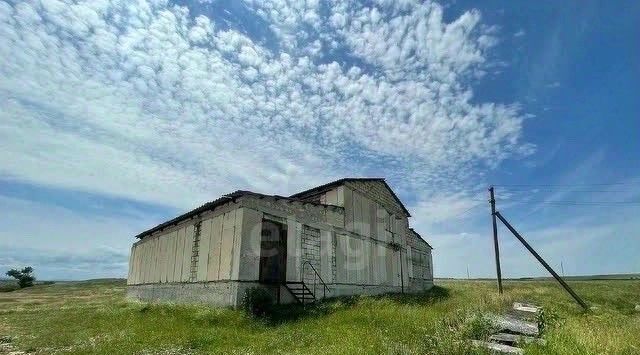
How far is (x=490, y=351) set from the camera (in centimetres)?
679

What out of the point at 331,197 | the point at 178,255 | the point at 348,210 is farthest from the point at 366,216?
the point at 178,255

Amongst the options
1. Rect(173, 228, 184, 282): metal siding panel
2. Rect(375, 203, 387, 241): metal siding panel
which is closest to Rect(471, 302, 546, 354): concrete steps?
Rect(173, 228, 184, 282): metal siding panel

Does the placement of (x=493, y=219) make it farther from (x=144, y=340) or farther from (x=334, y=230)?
(x=144, y=340)

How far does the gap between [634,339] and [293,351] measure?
27.6 ft

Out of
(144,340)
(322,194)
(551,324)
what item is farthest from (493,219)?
(144,340)

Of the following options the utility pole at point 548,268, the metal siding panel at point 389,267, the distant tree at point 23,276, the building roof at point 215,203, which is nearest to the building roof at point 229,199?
the building roof at point 215,203

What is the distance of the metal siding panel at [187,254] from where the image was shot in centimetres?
1931

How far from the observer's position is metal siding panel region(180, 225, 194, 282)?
1931cm

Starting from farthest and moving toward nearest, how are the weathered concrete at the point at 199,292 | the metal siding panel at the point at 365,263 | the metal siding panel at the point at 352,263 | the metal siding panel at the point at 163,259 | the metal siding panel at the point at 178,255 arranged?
1. the metal siding panel at the point at 365,263
2. the metal siding panel at the point at 163,259
3. the metal siding panel at the point at 352,263
4. the metal siding panel at the point at 178,255
5. the weathered concrete at the point at 199,292

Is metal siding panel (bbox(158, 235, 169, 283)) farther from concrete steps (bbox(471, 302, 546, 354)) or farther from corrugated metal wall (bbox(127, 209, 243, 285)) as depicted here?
concrete steps (bbox(471, 302, 546, 354))

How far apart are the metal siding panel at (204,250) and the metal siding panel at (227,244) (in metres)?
1.58

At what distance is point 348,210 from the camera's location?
2309cm

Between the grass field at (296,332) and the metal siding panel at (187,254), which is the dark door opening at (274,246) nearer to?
the grass field at (296,332)

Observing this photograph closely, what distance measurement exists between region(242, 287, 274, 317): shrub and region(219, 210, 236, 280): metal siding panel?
124 centimetres
